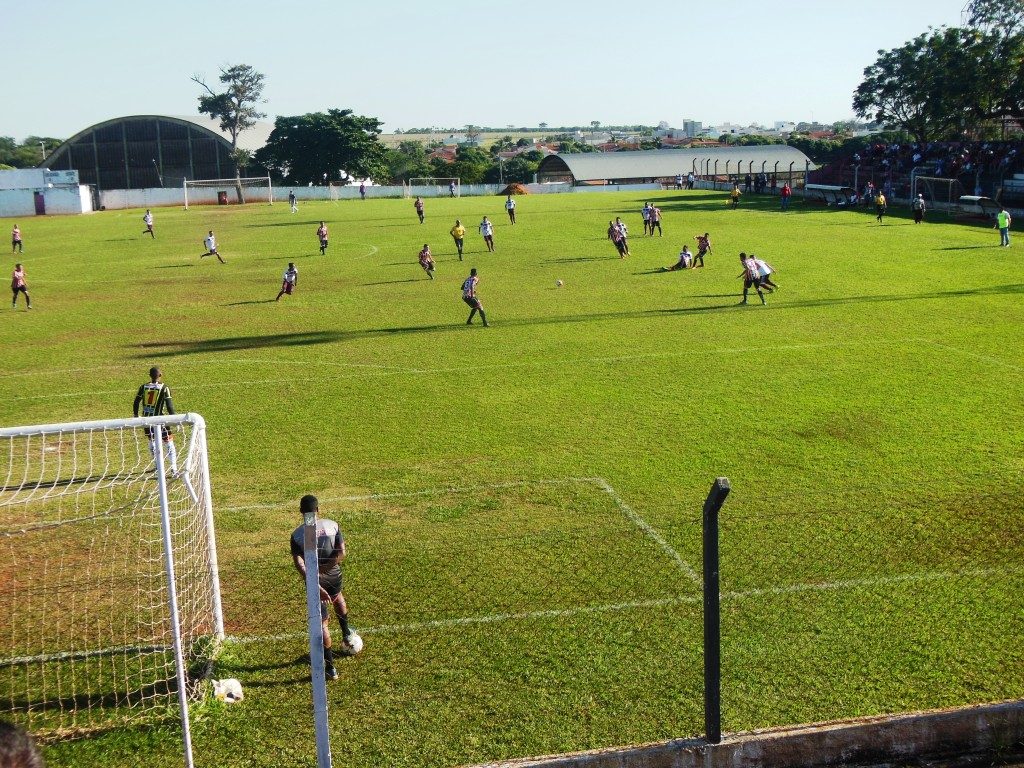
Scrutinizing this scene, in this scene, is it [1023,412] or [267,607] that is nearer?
[267,607]

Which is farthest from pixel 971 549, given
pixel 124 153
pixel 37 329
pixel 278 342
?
pixel 124 153

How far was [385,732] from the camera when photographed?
812cm

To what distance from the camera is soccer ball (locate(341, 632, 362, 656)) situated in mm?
9391

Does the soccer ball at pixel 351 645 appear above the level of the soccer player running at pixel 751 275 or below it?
below

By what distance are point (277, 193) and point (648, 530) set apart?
90.9 metres

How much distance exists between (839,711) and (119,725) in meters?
5.97

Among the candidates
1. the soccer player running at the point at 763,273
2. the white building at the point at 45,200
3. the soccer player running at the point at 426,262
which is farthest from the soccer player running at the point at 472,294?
the white building at the point at 45,200

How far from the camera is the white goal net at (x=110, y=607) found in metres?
8.62

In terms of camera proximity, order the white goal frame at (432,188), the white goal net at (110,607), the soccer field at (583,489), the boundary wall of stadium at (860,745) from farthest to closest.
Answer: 1. the white goal frame at (432,188)
2. the white goal net at (110,607)
3. the soccer field at (583,489)
4. the boundary wall of stadium at (860,745)

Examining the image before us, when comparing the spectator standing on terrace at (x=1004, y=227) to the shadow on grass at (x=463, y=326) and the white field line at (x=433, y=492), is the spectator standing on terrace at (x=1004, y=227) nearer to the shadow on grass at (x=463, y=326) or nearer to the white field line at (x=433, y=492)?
the shadow on grass at (x=463, y=326)

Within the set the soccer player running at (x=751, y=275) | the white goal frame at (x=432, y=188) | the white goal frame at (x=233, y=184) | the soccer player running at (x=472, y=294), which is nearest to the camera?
the soccer player running at (x=472, y=294)

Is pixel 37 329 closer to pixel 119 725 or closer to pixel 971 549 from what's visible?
pixel 119 725

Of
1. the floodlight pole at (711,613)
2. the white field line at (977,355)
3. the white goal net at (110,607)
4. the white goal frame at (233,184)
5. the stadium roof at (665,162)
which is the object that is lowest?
the white goal net at (110,607)

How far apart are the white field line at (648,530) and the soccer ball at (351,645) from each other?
3.66 metres
